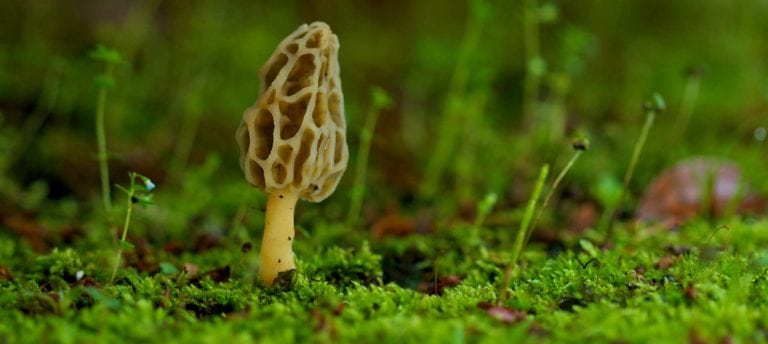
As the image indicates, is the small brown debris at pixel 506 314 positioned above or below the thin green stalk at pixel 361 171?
below

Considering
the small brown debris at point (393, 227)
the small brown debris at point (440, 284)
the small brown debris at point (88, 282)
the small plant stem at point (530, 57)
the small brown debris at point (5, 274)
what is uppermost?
the small plant stem at point (530, 57)

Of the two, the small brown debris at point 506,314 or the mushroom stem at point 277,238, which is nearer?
the small brown debris at point 506,314

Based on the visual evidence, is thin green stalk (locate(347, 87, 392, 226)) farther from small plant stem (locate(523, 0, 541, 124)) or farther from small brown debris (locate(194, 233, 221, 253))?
small plant stem (locate(523, 0, 541, 124))

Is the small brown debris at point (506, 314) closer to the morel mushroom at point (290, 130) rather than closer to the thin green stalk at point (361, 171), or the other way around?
the morel mushroom at point (290, 130)

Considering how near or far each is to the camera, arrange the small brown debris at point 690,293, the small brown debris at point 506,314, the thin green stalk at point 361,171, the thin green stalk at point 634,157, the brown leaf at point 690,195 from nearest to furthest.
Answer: the small brown debris at point 506,314
the small brown debris at point 690,293
the thin green stalk at point 634,157
the thin green stalk at point 361,171
the brown leaf at point 690,195

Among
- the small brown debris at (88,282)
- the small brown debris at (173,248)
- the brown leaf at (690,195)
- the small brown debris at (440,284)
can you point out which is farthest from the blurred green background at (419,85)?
the small brown debris at (440,284)

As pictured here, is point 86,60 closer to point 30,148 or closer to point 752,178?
point 30,148

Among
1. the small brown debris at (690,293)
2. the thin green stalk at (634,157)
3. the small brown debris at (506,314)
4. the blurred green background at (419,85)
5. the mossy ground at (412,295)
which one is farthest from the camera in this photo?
the blurred green background at (419,85)

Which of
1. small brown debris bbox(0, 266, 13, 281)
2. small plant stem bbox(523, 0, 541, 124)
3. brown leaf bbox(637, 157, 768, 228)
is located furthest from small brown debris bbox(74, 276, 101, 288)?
brown leaf bbox(637, 157, 768, 228)
